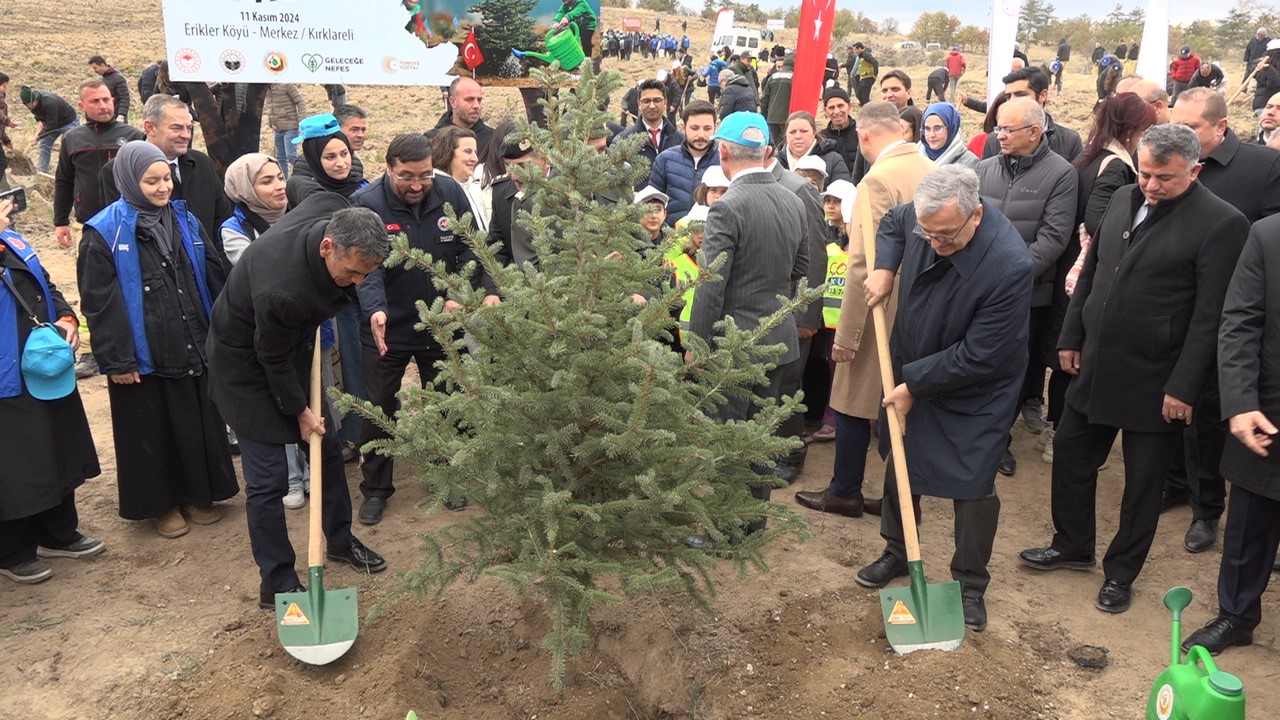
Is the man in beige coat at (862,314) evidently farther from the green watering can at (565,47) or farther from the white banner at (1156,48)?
the white banner at (1156,48)

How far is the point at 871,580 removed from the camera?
186 inches

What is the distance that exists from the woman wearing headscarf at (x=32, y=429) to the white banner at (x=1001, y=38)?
8109 mm

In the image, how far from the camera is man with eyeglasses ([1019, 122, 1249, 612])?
412 cm

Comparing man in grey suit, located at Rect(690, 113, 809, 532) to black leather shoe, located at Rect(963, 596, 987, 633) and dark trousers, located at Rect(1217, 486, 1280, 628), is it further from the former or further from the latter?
dark trousers, located at Rect(1217, 486, 1280, 628)

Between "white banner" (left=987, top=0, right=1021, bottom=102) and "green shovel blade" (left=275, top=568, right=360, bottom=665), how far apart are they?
25.5 feet

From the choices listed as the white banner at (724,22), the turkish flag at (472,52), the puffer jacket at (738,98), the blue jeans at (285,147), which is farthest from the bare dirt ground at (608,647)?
the white banner at (724,22)

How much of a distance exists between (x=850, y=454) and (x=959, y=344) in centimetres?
149

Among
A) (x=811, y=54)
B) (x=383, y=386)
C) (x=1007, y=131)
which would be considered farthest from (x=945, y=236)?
(x=811, y=54)

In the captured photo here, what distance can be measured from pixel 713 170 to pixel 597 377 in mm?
2743

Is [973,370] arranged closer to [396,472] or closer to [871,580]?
[871,580]

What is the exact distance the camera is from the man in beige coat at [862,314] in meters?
5.05

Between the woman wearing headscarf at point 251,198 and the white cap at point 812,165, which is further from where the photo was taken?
the white cap at point 812,165

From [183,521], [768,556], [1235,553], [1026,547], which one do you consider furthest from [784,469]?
[183,521]

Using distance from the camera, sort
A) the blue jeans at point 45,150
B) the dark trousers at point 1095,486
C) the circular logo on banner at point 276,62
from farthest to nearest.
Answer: the blue jeans at point 45,150 < the circular logo on banner at point 276,62 < the dark trousers at point 1095,486
